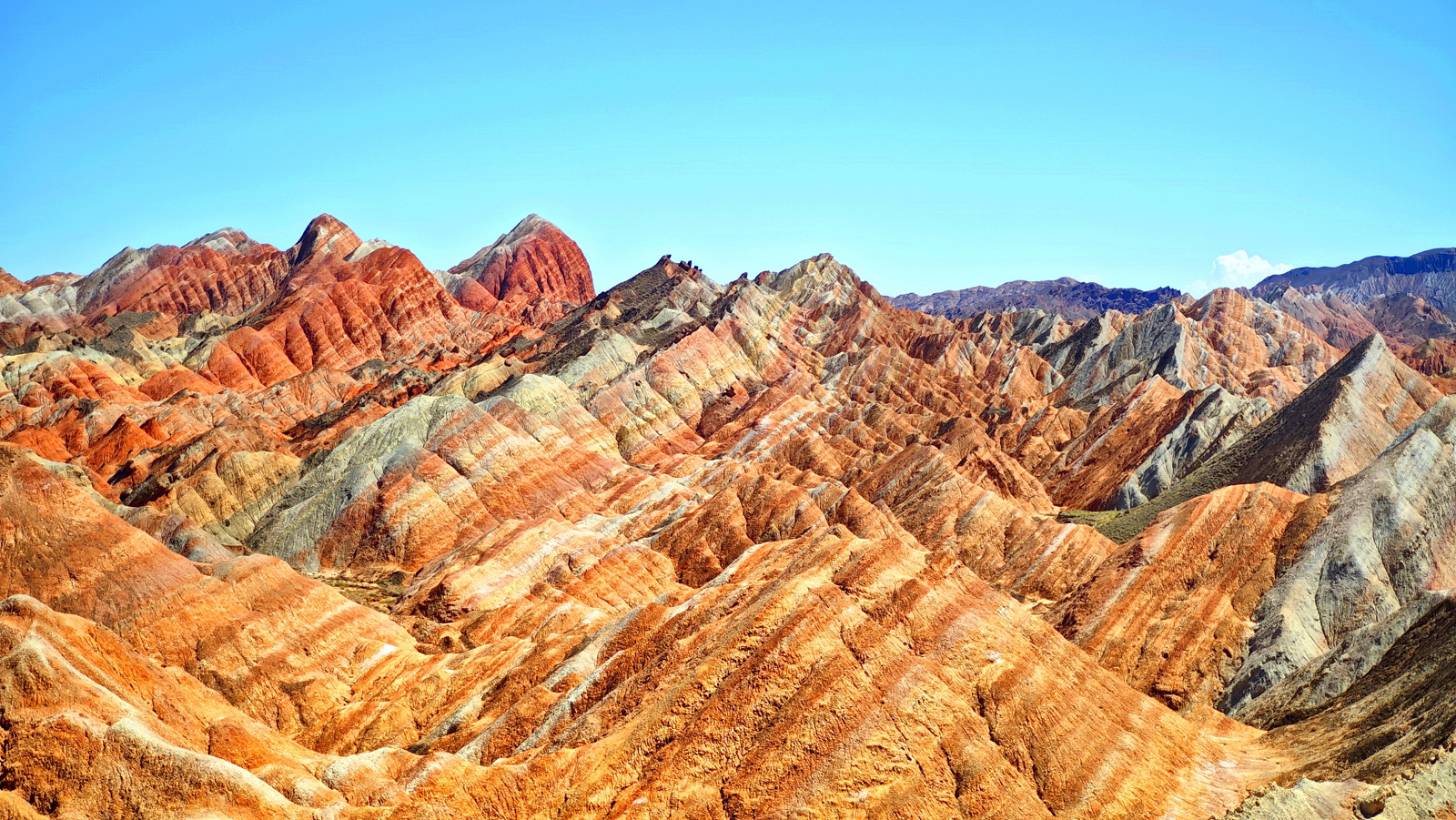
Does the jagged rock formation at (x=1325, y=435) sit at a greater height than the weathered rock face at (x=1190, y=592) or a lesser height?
greater

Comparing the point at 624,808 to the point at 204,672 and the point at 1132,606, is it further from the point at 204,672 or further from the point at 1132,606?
the point at 1132,606

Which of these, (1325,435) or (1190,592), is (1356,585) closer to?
(1190,592)

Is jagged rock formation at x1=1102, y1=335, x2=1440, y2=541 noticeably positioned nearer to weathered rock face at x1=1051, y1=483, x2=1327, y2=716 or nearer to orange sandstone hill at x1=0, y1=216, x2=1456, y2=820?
orange sandstone hill at x1=0, y1=216, x2=1456, y2=820

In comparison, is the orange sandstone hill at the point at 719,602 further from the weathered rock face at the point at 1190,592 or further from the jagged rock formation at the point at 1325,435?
the jagged rock formation at the point at 1325,435

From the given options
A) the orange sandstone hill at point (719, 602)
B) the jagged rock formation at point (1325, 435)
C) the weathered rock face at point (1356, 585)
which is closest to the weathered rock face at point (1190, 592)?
the orange sandstone hill at point (719, 602)

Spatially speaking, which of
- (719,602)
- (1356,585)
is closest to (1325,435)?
(1356,585)

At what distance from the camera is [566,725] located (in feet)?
136

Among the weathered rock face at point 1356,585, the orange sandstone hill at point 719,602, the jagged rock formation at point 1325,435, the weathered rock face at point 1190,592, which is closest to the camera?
the orange sandstone hill at point 719,602

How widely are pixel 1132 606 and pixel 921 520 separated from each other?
99.1ft

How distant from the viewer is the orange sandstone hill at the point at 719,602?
36188mm

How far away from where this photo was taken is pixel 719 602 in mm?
45906

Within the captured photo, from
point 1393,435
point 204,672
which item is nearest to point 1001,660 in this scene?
point 204,672

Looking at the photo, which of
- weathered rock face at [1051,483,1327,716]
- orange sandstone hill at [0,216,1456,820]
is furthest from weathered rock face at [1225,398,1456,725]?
weathered rock face at [1051,483,1327,716]

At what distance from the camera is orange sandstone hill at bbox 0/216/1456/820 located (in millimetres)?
36188
